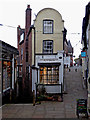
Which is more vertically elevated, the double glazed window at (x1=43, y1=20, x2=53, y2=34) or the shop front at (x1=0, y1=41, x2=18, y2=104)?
the double glazed window at (x1=43, y1=20, x2=53, y2=34)

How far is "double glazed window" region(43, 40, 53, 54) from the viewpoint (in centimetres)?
1756

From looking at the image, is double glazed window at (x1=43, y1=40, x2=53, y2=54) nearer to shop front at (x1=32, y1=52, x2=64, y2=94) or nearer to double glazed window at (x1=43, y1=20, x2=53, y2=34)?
shop front at (x1=32, y1=52, x2=64, y2=94)

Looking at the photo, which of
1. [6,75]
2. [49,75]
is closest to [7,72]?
[6,75]

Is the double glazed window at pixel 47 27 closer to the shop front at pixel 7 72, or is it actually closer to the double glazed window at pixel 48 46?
the double glazed window at pixel 48 46

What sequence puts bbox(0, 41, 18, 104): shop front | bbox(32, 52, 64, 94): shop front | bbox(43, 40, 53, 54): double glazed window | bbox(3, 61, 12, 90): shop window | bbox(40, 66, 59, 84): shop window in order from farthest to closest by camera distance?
1. bbox(43, 40, 53, 54): double glazed window
2. bbox(40, 66, 59, 84): shop window
3. bbox(32, 52, 64, 94): shop front
4. bbox(3, 61, 12, 90): shop window
5. bbox(0, 41, 18, 104): shop front

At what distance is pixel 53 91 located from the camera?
16781mm

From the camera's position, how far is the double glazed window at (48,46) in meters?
17.6

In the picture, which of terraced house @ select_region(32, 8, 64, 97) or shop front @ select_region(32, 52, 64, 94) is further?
terraced house @ select_region(32, 8, 64, 97)

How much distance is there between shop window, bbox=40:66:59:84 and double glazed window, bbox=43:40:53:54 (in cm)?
180

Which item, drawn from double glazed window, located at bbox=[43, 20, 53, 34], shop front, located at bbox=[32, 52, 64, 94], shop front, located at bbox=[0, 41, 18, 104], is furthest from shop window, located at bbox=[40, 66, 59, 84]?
double glazed window, located at bbox=[43, 20, 53, 34]

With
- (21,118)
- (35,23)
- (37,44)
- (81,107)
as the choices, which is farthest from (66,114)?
(35,23)

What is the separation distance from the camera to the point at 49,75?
17188 mm

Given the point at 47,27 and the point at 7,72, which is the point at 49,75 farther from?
the point at 7,72

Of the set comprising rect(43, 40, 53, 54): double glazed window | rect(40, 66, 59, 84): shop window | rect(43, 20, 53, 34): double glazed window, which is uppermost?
rect(43, 20, 53, 34): double glazed window
